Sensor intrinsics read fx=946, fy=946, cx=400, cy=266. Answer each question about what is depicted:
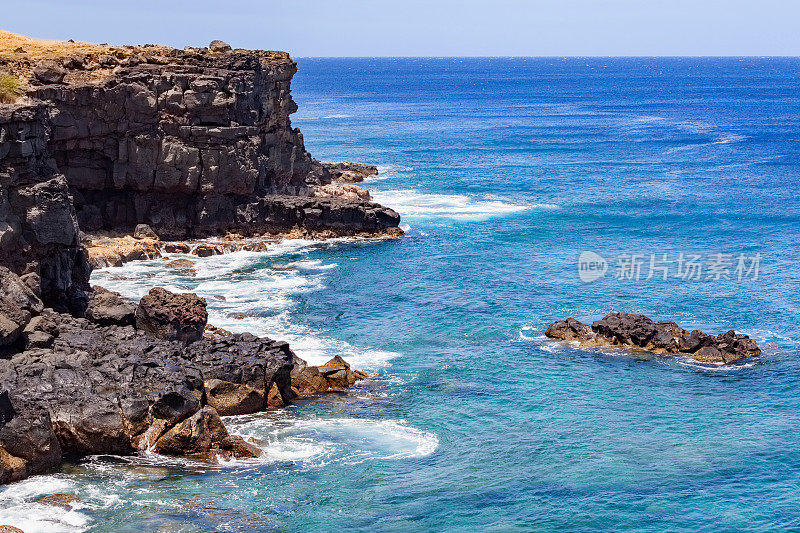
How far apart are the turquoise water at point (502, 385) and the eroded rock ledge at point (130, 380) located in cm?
119

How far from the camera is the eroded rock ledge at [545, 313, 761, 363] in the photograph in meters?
49.3

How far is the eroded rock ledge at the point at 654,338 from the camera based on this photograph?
49344mm

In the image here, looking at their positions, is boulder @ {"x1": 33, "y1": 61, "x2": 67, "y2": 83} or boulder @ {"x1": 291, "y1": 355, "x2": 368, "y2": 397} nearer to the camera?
boulder @ {"x1": 291, "y1": 355, "x2": 368, "y2": 397}

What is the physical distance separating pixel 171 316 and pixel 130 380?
821 cm

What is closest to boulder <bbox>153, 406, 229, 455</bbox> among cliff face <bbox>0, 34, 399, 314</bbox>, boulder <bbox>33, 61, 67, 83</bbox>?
cliff face <bbox>0, 34, 399, 314</bbox>

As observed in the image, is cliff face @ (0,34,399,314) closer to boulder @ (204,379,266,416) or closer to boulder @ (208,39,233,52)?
boulder @ (208,39,233,52)

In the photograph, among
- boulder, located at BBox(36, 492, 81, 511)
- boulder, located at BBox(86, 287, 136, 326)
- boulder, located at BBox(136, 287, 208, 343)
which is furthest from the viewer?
boulder, located at BBox(86, 287, 136, 326)

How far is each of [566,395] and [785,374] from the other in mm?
11633

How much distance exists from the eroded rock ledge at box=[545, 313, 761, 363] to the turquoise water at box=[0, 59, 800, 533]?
1.09 meters

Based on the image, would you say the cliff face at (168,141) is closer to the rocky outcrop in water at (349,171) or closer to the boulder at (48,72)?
the boulder at (48,72)

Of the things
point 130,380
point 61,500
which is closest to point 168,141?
point 130,380

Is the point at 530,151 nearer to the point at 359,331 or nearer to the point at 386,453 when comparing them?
the point at 359,331

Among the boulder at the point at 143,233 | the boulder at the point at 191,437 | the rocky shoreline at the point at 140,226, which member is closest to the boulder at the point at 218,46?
the rocky shoreline at the point at 140,226

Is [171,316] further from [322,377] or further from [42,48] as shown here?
[42,48]
